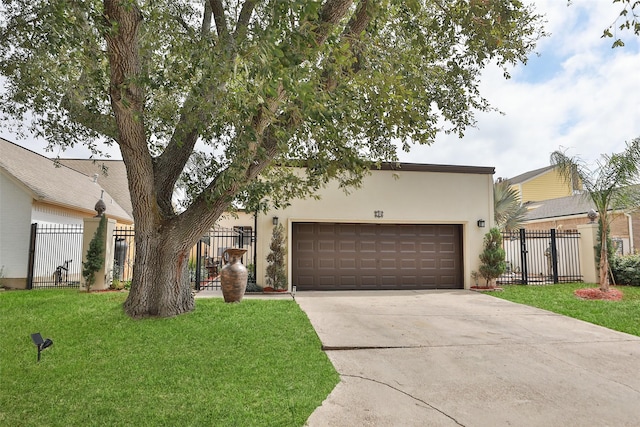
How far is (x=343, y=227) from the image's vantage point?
12273 millimetres

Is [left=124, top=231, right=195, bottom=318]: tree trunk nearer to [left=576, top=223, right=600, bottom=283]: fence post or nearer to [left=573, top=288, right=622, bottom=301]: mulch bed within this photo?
[left=573, top=288, right=622, bottom=301]: mulch bed

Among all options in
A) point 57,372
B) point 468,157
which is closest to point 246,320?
point 57,372

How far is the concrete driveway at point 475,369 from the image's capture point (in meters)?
3.52

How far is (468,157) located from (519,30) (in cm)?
669

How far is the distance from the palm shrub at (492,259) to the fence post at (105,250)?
11.1 metres

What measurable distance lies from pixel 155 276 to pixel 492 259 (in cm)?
964

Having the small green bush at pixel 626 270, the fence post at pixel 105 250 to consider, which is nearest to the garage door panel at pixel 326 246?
the fence post at pixel 105 250

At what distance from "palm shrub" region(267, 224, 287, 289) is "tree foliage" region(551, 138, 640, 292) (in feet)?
26.5

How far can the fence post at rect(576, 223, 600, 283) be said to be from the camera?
41.3 ft

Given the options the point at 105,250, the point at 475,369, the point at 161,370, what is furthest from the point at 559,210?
the point at 161,370

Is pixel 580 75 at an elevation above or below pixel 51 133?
above

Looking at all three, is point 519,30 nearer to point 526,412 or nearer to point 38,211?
point 526,412

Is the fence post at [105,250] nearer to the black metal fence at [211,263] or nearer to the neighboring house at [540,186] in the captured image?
the black metal fence at [211,263]

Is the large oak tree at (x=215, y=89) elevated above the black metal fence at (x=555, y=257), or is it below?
above
